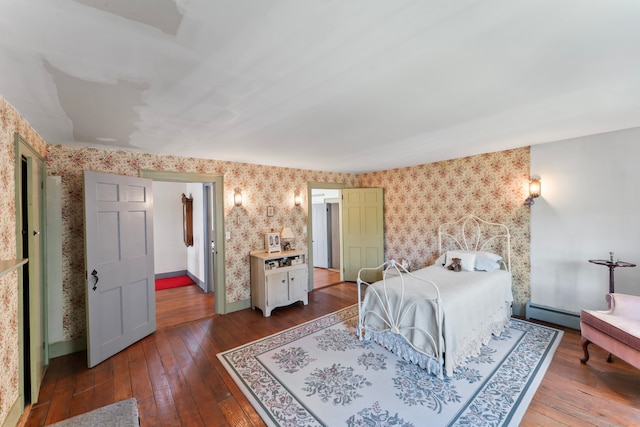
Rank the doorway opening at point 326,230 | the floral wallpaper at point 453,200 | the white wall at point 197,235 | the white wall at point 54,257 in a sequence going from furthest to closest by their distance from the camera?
the doorway opening at point 326,230
the white wall at point 197,235
the floral wallpaper at point 453,200
the white wall at point 54,257

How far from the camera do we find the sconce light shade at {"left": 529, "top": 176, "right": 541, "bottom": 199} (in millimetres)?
3688

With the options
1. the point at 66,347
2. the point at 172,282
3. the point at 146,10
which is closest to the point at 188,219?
the point at 172,282

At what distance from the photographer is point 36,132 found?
2662 mm

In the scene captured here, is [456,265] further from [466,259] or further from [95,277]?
[95,277]

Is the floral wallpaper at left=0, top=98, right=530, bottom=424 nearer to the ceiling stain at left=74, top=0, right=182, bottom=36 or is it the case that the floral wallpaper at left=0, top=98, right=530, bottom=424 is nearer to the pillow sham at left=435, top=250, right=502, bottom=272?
the pillow sham at left=435, top=250, right=502, bottom=272

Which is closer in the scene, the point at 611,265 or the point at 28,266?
the point at 28,266

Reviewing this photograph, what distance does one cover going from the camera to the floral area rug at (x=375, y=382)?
6.87 feet

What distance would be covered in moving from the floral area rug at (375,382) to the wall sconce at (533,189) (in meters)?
1.75

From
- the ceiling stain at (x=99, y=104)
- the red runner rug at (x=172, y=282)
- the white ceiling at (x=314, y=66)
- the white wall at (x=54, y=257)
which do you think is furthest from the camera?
the red runner rug at (x=172, y=282)

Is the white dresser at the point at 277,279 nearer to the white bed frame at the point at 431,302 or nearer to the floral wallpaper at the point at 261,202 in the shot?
the floral wallpaper at the point at 261,202

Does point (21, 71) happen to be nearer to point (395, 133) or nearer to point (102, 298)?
point (102, 298)

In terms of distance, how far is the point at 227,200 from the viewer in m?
4.33

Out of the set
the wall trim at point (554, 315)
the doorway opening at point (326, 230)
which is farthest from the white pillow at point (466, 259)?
the doorway opening at point (326, 230)

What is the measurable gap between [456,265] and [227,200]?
3.69m
